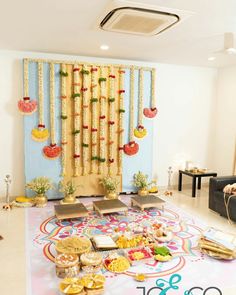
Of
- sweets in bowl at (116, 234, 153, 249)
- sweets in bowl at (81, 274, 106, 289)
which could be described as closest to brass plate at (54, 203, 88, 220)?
sweets in bowl at (116, 234, 153, 249)

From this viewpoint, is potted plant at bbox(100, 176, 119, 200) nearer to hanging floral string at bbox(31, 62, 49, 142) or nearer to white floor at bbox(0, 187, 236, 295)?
white floor at bbox(0, 187, 236, 295)

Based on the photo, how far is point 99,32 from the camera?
3.67 metres

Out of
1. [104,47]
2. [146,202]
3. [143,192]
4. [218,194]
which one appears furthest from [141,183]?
[104,47]

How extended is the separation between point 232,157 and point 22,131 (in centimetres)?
427

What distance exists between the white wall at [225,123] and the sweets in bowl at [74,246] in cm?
397

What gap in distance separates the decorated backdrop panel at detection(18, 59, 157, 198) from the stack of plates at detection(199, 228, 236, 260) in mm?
2536

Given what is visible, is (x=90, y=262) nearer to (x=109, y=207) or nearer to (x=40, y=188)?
(x=109, y=207)

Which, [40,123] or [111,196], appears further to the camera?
[111,196]

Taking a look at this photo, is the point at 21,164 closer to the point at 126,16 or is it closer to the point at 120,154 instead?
the point at 120,154

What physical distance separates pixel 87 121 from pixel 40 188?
1485 millimetres

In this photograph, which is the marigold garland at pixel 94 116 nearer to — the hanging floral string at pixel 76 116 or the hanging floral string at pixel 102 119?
the hanging floral string at pixel 102 119

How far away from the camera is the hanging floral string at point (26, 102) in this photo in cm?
471

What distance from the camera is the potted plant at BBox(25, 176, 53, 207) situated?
467cm

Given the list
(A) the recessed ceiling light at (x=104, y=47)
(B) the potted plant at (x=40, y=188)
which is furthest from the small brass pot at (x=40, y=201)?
(A) the recessed ceiling light at (x=104, y=47)
